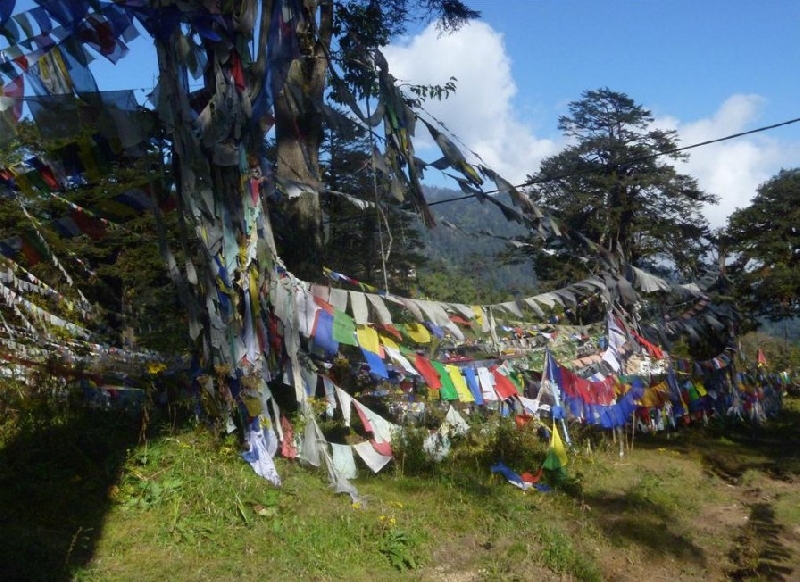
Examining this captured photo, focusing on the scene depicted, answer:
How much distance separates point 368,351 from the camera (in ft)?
23.2

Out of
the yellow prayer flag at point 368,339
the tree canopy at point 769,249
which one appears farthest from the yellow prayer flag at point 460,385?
the tree canopy at point 769,249

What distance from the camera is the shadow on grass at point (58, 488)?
485 cm

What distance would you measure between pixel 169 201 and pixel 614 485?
6.22 metres

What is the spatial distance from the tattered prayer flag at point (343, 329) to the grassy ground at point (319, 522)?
4.70 feet

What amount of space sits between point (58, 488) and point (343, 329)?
2.84 m

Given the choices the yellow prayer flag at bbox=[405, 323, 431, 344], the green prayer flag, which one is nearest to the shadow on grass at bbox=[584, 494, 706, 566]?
the green prayer flag

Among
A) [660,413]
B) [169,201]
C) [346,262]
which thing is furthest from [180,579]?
[346,262]

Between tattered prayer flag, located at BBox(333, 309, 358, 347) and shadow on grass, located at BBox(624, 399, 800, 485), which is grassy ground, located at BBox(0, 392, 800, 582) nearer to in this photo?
tattered prayer flag, located at BBox(333, 309, 358, 347)

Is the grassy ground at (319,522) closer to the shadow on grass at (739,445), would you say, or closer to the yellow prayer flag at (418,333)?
the yellow prayer flag at (418,333)

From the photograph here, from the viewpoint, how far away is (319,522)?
19.5 ft

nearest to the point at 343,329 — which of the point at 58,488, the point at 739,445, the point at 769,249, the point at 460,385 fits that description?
the point at 460,385

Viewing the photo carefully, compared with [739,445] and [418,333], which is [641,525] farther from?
[739,445]

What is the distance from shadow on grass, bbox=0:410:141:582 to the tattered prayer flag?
7.42ft

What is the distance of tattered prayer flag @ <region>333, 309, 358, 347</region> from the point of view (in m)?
6.82
